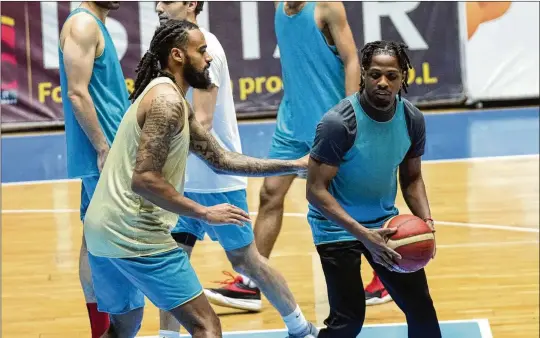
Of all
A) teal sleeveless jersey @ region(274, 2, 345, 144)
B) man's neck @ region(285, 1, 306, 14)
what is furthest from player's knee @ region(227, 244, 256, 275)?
man's neck @ region(285, 1, 306, 14)

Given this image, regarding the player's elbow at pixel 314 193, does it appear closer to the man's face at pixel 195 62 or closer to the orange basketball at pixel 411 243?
the orange basketball at pixel 411 243

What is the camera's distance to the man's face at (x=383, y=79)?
4945 mm

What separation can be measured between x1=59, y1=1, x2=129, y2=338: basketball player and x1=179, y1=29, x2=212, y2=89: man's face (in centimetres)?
110

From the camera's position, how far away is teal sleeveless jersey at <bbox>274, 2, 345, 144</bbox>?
699cm

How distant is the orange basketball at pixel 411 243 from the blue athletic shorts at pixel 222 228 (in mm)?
1228

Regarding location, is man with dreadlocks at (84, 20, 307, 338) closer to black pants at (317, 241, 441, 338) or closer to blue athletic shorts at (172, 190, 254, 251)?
black pants at (317, 241, 441, 338)

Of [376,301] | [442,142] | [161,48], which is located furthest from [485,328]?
[442,142]

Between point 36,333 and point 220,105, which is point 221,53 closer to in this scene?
point 220,105

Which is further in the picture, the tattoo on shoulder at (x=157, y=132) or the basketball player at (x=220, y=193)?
the basketball player at (x=220, y=193)

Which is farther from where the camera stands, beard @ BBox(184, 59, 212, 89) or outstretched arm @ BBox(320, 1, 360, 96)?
outstretched arm @ BBox(320, 1, 360, 96)

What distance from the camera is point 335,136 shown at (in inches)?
195

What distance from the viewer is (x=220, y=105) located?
20.5 feet

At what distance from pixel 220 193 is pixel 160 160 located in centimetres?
153

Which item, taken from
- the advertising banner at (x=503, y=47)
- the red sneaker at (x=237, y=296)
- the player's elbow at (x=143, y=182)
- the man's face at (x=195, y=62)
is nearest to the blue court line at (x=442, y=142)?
the advertising banner at (x=503, y=47)
